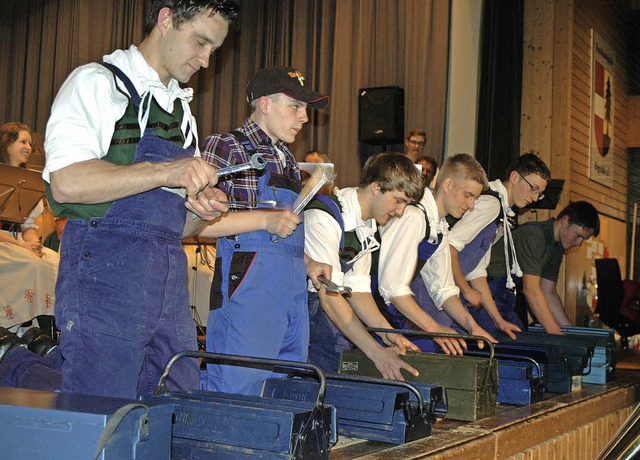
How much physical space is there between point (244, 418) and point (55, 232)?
5296mm

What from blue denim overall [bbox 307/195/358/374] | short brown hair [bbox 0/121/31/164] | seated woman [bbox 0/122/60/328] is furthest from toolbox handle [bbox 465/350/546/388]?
short brown hair [bbox 0/121/31/164]

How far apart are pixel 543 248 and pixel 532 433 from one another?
2205 mm

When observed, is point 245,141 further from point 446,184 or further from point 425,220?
point 446,184

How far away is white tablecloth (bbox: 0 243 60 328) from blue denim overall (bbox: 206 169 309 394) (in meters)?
2.94

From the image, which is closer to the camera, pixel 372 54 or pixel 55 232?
pixel 55 232

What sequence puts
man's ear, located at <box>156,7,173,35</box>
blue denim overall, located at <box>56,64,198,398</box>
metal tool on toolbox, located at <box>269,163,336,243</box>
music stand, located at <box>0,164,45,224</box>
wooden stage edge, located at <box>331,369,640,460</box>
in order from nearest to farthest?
blue denim overall, located at <box>56,64,198,398</box> < man's ear, located at <box>156,7,173,35</box> < wooden stage edge, located at <box>331,369,640,460</box> < metal tool on toolbox, located at <box>269,163,336,243</box> < music stand, located at <box>0,164,45,224</box>

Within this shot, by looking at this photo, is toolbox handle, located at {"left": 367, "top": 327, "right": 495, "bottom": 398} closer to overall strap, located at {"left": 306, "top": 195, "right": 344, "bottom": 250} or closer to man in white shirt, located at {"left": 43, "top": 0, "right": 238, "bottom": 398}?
overall strap, located at {"left": 306, "top": 195, "right": 344, "bottom": 250}

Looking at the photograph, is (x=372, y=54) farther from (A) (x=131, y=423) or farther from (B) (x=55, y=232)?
(A) (x=131, y=423)

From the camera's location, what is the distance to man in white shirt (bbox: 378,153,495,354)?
3430 millimetres

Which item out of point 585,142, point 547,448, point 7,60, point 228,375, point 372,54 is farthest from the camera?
point 7,60

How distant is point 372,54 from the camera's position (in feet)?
27.6

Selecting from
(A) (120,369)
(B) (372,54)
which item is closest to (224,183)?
(A) (120,369)

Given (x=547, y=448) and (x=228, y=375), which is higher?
(x=228, y=375)

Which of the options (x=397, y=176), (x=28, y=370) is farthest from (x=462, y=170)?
(x=28, y=370)
